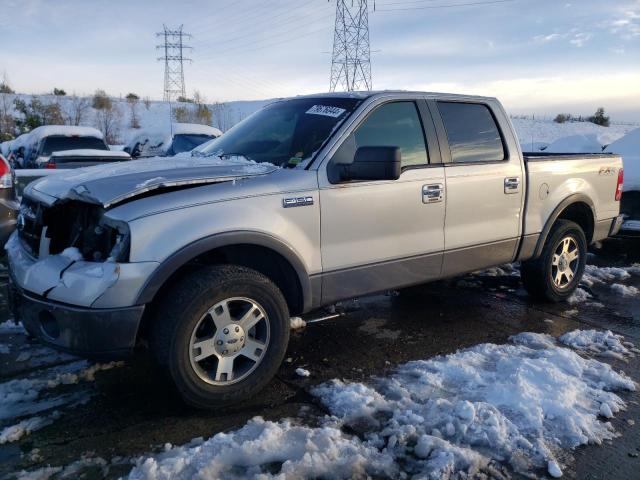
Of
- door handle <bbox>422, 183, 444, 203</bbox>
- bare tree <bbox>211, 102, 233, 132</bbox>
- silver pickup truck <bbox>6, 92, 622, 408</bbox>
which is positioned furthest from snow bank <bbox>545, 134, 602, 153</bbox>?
bare tree <bbox>211, 102, 233, 132</bbox>

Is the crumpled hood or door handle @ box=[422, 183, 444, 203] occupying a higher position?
the crumpled hood

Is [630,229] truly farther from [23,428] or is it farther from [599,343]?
[23,428]

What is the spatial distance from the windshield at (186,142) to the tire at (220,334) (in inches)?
420

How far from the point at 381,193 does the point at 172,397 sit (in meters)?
1.91

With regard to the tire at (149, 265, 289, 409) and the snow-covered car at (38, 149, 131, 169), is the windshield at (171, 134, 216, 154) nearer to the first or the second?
the snow-covered car at (38, 149, 131, 169)

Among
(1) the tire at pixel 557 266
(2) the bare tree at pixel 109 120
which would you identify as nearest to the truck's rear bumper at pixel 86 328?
(1) the tire at pixel 557 266

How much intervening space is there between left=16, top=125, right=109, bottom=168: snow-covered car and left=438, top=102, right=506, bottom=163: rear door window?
30.7 ft

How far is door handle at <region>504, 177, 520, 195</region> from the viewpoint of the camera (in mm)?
4648

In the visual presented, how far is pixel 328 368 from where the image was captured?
3883 millimetres

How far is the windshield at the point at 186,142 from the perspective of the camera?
13.6 meters

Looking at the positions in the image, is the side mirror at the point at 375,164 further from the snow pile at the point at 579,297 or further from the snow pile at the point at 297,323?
the snow pile at the point at 579,297

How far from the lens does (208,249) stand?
3072 millimetres

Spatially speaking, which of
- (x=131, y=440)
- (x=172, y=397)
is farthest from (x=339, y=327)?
(x=131, y=440)

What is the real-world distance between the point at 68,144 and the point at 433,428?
467 inches
